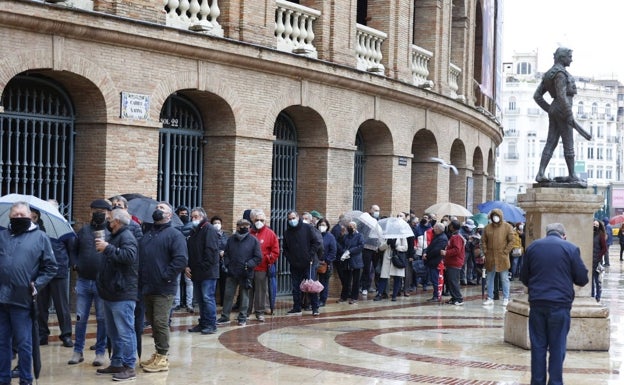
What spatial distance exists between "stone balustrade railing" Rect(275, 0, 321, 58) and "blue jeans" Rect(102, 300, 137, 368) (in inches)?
430

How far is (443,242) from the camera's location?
75.0 ft

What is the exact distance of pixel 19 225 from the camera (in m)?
11.1

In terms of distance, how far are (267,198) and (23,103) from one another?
18.4ft

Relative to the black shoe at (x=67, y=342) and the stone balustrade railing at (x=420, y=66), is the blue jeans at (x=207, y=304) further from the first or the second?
the stone balustrade railing at (x=420, y=66)

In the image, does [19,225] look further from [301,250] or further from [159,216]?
[301,250]

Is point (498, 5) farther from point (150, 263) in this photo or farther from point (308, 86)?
point (150, 263)

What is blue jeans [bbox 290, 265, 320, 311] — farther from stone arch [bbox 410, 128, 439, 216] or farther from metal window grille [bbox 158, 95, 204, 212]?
stone arch [bbox 410, 128, 439, 216]

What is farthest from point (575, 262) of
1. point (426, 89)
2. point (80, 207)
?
point (426, 89)

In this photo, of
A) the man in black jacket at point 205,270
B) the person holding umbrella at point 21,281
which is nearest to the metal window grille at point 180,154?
the man in black jacket at point 205,270

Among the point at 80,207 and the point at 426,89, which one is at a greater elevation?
the point at 426,89

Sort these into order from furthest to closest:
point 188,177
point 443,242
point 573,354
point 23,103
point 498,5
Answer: point 498,5 < point 443,242 < point 188,177 < point 23,103 < point 573,354

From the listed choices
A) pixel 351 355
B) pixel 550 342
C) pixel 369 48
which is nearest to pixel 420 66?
pixel 369 48

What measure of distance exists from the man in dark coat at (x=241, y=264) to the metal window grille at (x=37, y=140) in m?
3.09

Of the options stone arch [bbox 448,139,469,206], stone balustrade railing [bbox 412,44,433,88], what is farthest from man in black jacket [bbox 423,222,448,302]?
stone arch [bbox 448,139,469,206]
